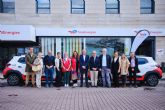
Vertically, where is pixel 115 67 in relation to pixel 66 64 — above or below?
below

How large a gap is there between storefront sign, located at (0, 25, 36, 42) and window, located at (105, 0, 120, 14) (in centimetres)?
706

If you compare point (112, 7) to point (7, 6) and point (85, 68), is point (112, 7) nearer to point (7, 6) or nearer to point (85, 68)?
point (7, 6)

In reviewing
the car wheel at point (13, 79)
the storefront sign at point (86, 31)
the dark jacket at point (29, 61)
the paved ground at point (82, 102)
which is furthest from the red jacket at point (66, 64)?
the storefront sign at point (86, 31)

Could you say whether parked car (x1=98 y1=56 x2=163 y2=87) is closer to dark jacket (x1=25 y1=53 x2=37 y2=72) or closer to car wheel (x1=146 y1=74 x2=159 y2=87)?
car wheel (x1=146 y1=74 x2=159 y2=87)

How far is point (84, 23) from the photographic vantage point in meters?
27.9

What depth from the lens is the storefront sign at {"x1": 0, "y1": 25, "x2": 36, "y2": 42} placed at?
81.9ft

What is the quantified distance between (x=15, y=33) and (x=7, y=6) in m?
4.05

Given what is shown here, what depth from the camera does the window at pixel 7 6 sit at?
2806 cm

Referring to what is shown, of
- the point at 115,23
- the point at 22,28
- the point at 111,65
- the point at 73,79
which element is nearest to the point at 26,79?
the point at 73,79

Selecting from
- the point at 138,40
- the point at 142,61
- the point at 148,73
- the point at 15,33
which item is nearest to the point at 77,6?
the point at 15,33

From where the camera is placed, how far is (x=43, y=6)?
28.2 meters

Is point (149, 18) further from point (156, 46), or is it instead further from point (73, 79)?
point (73, 79)

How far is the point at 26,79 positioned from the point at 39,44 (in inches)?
452

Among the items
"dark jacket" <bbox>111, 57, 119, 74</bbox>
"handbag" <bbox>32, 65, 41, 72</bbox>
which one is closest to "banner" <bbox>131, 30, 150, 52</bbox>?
"dark jacket" <bbox>111, 57, 119, 74</bbox>
